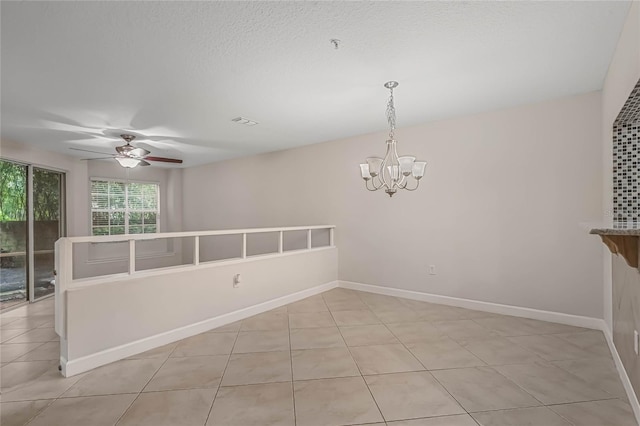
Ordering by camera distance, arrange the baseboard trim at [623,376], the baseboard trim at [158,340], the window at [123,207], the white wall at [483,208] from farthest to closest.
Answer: the window at [123,207] < the white wall at [483,208] < the baseboard trim at [158,340] < the baseboard trim at [623,376]

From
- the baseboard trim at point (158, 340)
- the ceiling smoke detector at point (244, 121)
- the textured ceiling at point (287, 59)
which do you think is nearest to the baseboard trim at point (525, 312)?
the baseboard trim at point (158, 340)

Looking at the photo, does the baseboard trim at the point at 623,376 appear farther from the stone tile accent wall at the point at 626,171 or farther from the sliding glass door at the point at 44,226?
the sliding glass door at the point at 44,226

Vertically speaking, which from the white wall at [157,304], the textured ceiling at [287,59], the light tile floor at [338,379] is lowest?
the light tile floor at [338,379]

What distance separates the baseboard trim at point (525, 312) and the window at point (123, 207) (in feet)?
17.4

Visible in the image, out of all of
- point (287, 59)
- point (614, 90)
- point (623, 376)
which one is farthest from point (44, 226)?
point (614, 90)

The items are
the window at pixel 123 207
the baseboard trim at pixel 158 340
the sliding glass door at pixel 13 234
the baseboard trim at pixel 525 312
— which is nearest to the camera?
the baseboard trim at pixel 525 312

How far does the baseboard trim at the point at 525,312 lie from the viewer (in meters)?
2.11

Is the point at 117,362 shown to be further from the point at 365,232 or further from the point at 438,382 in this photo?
the point at 365,232

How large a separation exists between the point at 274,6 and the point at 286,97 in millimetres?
1397

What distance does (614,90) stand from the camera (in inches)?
94.0

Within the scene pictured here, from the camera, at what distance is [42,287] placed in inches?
191

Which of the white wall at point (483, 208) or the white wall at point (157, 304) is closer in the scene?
the white wall at point (157, 304)

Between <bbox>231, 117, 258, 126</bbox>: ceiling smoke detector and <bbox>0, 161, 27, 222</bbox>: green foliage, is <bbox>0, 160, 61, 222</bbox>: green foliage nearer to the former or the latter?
<bbox>0, 161, 27, 222</bbox>: green foliage

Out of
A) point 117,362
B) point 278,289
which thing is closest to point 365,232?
point 278,289
